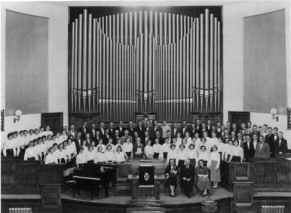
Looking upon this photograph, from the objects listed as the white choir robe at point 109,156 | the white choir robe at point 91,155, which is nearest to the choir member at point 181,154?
the white choir robe at point 109,156

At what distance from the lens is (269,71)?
44.8ft

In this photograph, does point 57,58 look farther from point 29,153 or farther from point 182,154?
point 182,154

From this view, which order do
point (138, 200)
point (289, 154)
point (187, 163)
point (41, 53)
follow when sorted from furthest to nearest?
1. point (41, 53)
2. point (289, 154)
3. point (187, 163)
4. point (138, 200)

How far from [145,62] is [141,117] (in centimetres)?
182

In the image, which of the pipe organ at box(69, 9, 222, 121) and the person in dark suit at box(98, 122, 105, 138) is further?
the pipe organ at box(69, 9, 222, 121)

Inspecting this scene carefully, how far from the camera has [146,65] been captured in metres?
14.6

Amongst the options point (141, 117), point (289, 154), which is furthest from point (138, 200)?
point (141, 117)

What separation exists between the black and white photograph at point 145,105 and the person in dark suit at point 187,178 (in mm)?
32

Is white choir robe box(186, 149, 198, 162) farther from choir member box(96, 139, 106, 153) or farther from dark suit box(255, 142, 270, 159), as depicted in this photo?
choir member box(96, 139, 106, 153)

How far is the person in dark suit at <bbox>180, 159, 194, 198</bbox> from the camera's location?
33.3 feet

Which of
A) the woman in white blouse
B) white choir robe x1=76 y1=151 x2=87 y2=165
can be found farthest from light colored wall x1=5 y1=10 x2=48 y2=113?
the woman in white blouse

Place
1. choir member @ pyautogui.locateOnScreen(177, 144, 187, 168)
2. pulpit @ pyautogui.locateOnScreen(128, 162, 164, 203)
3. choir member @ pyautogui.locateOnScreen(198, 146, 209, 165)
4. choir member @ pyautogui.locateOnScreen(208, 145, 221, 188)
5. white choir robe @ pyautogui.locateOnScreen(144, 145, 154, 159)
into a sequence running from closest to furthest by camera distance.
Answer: pulpit @ pyautogui.locateOnScreen(128, 162, 164, 203) < choir member @ pyautogui.locateOnScreen(208, 145, 221, 188) < choir member @ pyautogui.locateOnScreen(198, 146, 209, 165) < choir member @ pyautogui.locateOnScreen(177, 144, 187, 168) < white choir robe @ pyautogui.locateOnScreen(144, 145, 154, 159)

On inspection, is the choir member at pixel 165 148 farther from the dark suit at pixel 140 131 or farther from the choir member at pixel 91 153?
the choir member at pixel 91 153

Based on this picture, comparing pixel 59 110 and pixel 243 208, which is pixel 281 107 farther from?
pixel 59 110
